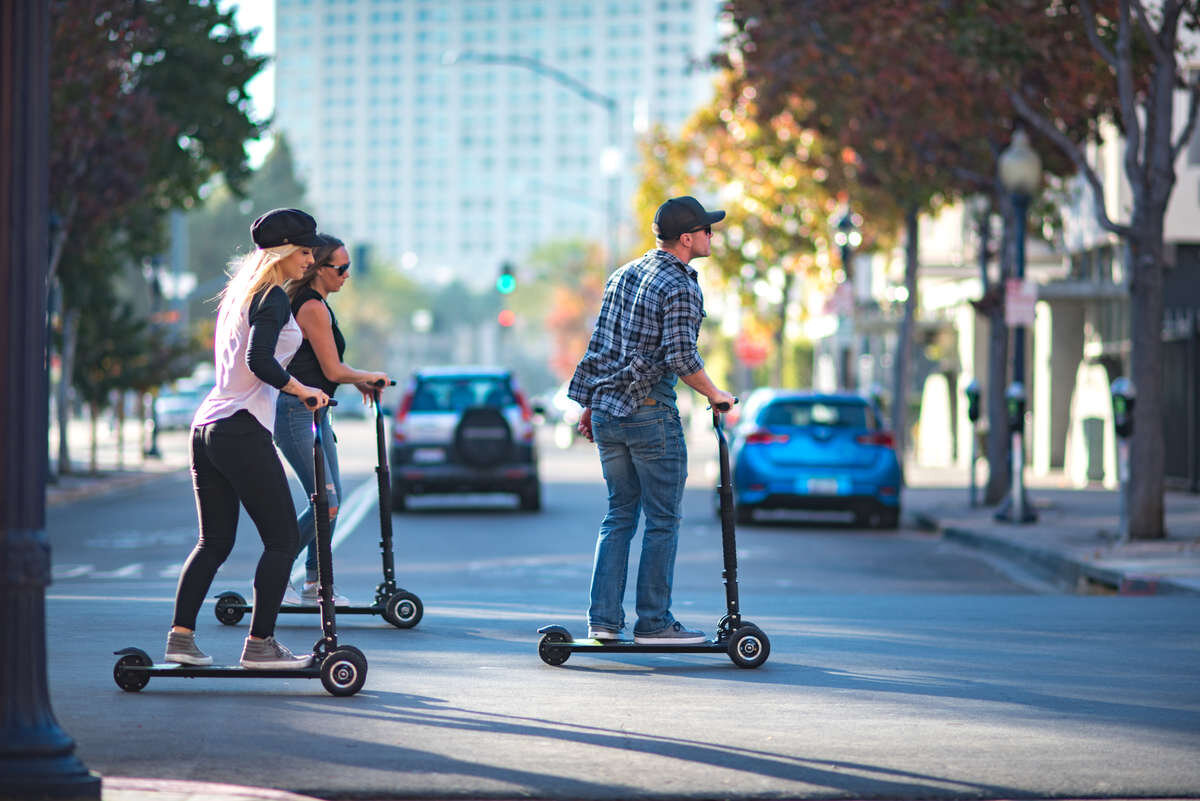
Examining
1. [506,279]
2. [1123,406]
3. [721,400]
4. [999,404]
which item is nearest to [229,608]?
[721,400]

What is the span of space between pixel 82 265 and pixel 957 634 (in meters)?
20.8

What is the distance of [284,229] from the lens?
26.8ft

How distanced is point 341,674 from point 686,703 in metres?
1.31

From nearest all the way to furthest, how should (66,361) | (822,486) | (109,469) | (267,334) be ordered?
(267,334)
(822,486)
(66,361)
(109,469)

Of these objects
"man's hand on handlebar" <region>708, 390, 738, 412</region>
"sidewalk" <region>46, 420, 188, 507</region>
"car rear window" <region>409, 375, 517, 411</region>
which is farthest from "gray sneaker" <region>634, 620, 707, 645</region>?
"car rear window" <region>409, 375, 517, 411</region>

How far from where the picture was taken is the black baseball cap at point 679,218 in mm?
9023

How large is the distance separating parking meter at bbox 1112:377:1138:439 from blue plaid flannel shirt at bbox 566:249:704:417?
967 cm

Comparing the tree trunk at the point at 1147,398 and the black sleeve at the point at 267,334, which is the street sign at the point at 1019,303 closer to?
the tree trunk at the point at 1147,398

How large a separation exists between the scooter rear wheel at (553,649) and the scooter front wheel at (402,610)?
1709mm

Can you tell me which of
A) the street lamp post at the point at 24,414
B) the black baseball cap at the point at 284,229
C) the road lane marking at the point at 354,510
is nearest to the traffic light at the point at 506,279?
the road lane marking at the point at 354,510

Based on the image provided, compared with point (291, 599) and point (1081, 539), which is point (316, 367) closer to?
point (291, 599)

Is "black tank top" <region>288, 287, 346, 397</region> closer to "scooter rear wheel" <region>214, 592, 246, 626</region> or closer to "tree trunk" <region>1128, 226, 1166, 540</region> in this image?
"scooter rear wheel" <region>214, 592, 246, 626</region>

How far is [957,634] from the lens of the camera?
35.4 ft

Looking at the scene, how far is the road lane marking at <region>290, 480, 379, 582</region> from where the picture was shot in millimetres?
19609
